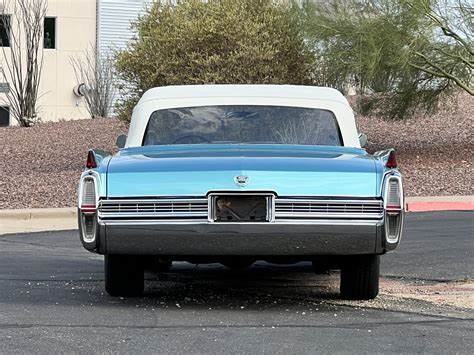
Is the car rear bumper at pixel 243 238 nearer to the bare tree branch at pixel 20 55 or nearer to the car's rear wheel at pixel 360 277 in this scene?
the car's rear wheel at pixel 360 277

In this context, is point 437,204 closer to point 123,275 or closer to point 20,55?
point 123,275

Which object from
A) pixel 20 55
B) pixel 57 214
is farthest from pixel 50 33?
pixel 57 214

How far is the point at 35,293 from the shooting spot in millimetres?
9195

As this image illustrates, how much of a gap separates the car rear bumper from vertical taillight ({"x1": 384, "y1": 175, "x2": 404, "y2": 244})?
0.07 m

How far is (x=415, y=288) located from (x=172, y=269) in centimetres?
242

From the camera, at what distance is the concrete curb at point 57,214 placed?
16.4m

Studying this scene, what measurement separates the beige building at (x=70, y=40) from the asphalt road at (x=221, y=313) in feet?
95.3

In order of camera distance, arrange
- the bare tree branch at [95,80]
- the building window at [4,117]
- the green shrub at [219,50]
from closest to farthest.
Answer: the green shrub at [219,50]
the bare tree branch at [95,80]
the building window at [4,117]

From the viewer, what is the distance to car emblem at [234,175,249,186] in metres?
7.89

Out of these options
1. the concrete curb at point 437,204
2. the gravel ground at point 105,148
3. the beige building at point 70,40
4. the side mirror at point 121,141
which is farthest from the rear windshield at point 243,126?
the beige building at point 70,40

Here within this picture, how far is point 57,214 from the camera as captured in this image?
17.4 metres

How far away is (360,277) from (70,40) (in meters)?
33.5

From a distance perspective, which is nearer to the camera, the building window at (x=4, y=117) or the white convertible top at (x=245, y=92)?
the white convertible top at (x=245, y=92)

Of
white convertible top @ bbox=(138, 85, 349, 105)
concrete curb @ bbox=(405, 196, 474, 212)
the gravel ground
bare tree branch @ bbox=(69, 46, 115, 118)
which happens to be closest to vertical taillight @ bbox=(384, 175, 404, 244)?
white convertible top @ bbox=(138, 85, 349, 105)
